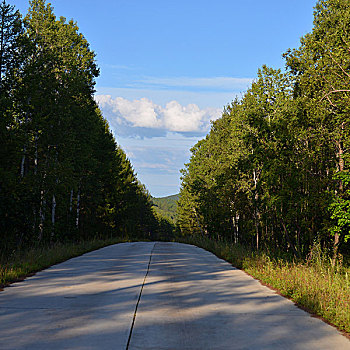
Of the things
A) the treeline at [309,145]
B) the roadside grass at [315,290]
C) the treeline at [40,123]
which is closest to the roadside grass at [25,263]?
the treeline at [40,123]

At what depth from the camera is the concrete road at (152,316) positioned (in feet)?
18.3

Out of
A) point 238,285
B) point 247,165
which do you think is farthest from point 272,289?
point 247,165

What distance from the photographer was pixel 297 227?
16703mm

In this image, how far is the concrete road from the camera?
559cm

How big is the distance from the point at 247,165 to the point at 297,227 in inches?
193

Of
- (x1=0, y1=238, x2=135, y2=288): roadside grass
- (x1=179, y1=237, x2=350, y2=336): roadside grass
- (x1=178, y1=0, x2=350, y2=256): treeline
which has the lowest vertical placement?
(x1=179, y1=237, x2=350, y2=336): roadside grass

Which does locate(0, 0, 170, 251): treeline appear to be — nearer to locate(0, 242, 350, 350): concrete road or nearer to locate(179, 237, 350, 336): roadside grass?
locate(0, 242, 350, 350): concrete road

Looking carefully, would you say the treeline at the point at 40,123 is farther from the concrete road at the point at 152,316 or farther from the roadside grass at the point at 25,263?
the concrete road at the point at 152,316

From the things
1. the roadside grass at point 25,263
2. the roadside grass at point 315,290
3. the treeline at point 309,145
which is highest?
the treeline at point 309,145

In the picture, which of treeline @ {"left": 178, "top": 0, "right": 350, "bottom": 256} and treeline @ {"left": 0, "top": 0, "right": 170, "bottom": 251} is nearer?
treeline @ {"left": 178, "top": 0, "right": 350, "bottom": 256}

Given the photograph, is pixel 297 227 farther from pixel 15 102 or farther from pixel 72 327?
pixel 15 102

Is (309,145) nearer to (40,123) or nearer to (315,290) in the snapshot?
(315,290)

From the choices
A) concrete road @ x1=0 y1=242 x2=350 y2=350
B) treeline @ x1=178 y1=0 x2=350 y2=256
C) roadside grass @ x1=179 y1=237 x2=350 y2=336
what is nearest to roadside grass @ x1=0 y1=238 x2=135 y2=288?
concrete road @ x1=0 y1=242 x2=350 y2=350

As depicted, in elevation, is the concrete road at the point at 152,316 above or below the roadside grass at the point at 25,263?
below
